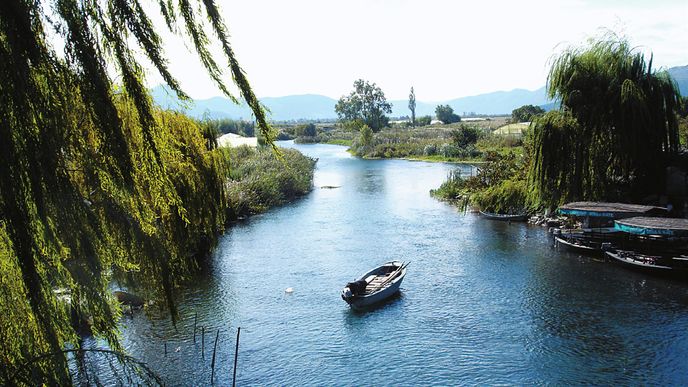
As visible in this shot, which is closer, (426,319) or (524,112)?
(426,319)

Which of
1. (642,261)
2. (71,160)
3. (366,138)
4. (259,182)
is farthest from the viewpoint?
(366,138)

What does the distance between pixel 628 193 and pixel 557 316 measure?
56.8 feet

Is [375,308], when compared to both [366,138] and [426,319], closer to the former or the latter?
[426,319]

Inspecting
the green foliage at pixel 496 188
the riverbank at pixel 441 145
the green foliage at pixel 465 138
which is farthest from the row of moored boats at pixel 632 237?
the green foliage at pixel 465 138

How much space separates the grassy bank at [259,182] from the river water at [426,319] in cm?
932

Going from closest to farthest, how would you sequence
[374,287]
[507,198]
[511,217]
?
[374,287]
[511,217]
[507,198]

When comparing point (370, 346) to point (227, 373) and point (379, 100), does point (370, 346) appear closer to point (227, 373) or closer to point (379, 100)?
point (227, 373)

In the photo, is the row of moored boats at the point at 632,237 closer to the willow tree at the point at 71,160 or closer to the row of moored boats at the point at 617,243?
the row of moored boats at the point at 617,243

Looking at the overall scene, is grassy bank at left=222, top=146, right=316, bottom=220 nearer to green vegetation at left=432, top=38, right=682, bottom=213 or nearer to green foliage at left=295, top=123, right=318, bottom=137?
green vegetation at left=432, top=38, right=682, bottom=213

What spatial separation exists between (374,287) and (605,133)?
20.3 metres

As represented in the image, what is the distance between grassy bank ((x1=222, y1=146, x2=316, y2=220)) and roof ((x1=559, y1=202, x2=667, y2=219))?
866 inches

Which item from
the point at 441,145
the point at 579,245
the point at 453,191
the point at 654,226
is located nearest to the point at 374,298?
the point at 654,226

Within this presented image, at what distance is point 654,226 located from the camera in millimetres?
26891

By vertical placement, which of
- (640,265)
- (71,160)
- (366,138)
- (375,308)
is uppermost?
(71,160)
